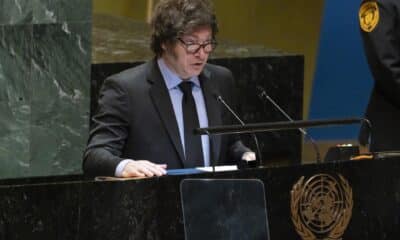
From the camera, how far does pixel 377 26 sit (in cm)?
479

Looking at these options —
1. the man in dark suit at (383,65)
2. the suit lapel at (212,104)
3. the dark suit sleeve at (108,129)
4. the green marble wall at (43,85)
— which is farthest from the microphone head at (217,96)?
the green marble wall at (43,85)

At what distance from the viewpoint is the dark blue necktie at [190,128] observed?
4.16 metres

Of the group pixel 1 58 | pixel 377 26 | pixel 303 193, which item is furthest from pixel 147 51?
pixel 303 193

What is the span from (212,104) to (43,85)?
1.32 metres

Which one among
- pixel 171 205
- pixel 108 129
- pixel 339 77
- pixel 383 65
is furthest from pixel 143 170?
pixel 339 77

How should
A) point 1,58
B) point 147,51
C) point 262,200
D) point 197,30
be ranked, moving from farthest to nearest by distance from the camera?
point 147,51, point 1,58, point 197,30, point 262,200

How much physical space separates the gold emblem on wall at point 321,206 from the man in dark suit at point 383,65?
1033 mm

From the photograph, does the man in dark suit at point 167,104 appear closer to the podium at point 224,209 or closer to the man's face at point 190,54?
the man's face at point 190,54

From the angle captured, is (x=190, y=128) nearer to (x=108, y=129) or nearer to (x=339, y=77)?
(x=108, y=129)

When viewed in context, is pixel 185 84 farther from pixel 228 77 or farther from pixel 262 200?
pixel 262 200

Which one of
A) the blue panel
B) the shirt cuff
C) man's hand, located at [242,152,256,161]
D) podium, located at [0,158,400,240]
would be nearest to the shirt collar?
man's hand, located at [242,152,256,161]

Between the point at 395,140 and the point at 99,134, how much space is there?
4.78ft

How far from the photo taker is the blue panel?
8484 mm

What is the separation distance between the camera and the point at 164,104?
4188mm
